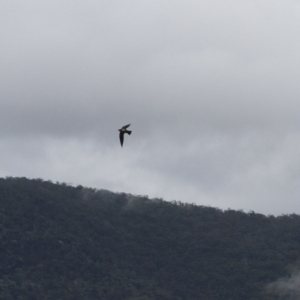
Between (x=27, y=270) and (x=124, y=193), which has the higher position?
(x=124, y=193)

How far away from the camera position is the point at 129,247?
13550cm

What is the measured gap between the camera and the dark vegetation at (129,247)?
121625 millimetres

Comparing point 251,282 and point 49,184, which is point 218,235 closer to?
point 251,282

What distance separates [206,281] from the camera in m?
127

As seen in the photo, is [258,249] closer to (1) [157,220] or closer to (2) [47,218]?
(1) [157,220]

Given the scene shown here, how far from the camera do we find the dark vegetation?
122 metres

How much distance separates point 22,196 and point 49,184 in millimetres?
9543

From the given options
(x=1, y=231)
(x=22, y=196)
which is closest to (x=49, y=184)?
(x=22, y=196)

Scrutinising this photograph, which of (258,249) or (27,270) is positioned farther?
(258,249)

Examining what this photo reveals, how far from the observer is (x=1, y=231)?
128625mm

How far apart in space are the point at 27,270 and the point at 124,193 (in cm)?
3413

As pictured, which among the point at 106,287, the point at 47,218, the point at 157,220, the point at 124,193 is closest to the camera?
the point at 106,287

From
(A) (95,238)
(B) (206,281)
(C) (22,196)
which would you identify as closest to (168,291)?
(B) (206,281)

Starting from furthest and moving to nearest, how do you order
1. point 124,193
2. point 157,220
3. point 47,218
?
1. point 124,193
2. point 157,220
3. point 47,218
